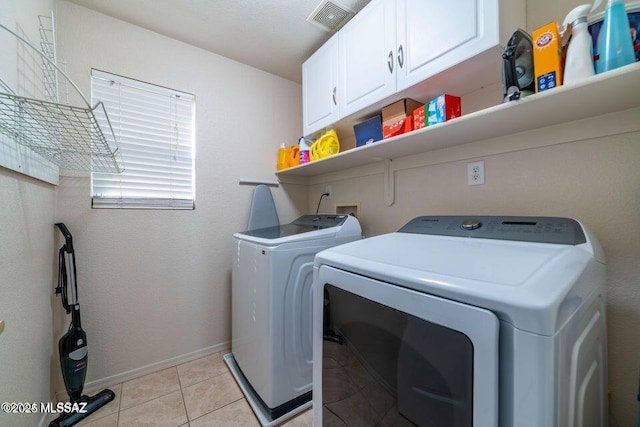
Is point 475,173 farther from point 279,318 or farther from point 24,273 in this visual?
point 24,273

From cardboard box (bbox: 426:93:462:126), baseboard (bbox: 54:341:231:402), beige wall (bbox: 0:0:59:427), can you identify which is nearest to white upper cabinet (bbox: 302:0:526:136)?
cardboard box (bbox: 426:93:462:126)

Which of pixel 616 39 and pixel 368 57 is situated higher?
pixel 368 57

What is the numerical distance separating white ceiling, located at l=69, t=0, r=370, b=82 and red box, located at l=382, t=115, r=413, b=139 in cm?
91

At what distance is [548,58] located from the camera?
854 mm

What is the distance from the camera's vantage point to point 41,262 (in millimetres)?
1360

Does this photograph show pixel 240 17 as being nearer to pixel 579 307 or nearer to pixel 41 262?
pixel 41 262

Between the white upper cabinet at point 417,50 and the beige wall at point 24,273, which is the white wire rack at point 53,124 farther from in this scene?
the white upper cabinet at point 417,50

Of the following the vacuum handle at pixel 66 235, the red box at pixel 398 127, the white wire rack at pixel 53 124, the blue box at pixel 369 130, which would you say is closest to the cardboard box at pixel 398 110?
the red box at pixel 398 127

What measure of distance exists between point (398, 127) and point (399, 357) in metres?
1.15

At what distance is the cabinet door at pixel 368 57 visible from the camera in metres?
1.36

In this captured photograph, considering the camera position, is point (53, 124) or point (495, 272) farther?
point (53, 124)

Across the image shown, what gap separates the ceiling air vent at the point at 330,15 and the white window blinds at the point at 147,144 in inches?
46.9

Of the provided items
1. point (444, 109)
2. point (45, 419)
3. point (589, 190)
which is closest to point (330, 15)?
point (444, 109)

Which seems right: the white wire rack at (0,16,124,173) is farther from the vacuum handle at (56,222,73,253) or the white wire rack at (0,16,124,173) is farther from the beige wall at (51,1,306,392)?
the vacuum handle at (56,222,73,253)
